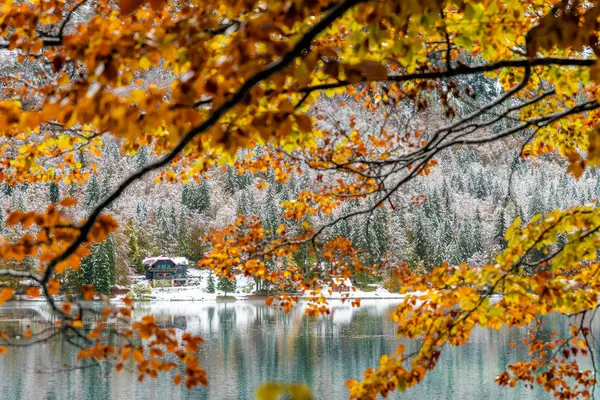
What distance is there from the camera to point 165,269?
11356 cm

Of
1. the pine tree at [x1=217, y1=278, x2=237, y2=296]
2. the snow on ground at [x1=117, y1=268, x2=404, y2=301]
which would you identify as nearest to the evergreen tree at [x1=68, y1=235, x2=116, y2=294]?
the snow on ground at [x1=117, y1=268, x2=404, y2=301]

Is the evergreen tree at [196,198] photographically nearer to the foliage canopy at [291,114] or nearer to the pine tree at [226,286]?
the pine tree at [226,286]

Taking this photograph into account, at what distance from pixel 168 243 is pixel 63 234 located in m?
137

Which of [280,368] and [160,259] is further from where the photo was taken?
[160,259]

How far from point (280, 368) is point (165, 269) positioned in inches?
3278

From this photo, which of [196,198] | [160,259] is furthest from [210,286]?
[196,198]

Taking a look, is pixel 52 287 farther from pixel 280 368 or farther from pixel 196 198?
pixel 196 198

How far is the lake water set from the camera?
28.7 meters

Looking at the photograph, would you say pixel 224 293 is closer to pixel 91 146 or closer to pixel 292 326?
pixel 292 326

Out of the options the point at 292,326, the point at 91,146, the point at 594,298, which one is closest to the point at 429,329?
the point at 594,298

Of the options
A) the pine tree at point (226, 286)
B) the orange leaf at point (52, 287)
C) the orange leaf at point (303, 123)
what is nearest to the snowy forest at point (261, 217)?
the pine tree at point (226, 286)

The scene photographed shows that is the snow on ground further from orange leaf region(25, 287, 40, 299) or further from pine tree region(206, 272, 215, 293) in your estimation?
orange leaf region(25, 287, 40, 299)

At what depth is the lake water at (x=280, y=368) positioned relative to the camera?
2873cm

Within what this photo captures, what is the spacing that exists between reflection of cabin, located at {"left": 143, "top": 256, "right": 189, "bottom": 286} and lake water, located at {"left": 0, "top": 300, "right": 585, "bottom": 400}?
2447 inches
